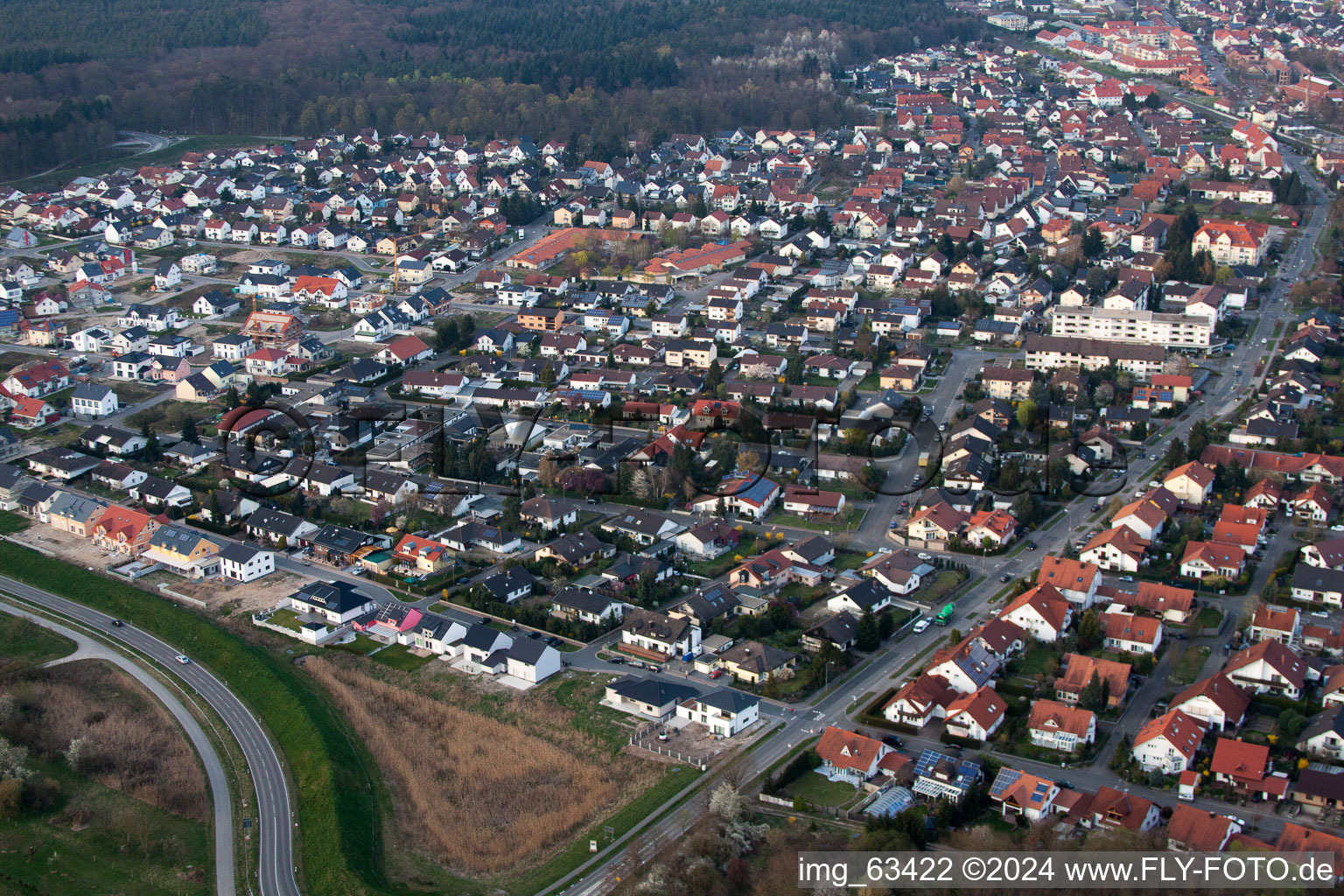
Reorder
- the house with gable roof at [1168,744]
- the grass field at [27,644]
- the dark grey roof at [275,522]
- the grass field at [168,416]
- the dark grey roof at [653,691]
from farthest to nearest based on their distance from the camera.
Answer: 1. the grass field at [168,416]
2. the dark grey roof at [275,522]
3. the grass field at [27,644]
4. the dark grey roof at [653,691]
5. the house with gable roof at [1168,744]

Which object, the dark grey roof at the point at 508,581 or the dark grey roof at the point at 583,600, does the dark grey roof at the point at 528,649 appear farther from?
the dark grey roof at the point at 508,581

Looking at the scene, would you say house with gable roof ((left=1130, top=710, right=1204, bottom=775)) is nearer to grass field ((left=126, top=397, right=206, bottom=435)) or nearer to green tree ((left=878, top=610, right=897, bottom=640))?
green tree ((left=878, top=610, right=897, bottom=640))

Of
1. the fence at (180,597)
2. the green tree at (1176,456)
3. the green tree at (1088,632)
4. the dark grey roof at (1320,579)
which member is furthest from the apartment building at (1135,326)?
the fence at (180,597)

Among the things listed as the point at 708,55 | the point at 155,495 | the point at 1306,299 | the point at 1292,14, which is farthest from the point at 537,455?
the point at 1292,14

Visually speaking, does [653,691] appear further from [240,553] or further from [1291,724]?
[240,553]

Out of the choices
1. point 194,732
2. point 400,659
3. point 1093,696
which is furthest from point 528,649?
point 1093,696

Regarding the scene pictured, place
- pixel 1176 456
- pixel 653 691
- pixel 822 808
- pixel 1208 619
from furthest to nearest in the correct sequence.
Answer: pixel 1176 456 → pixel 1208 619 → pixel 653 691 → pixel 822 808
